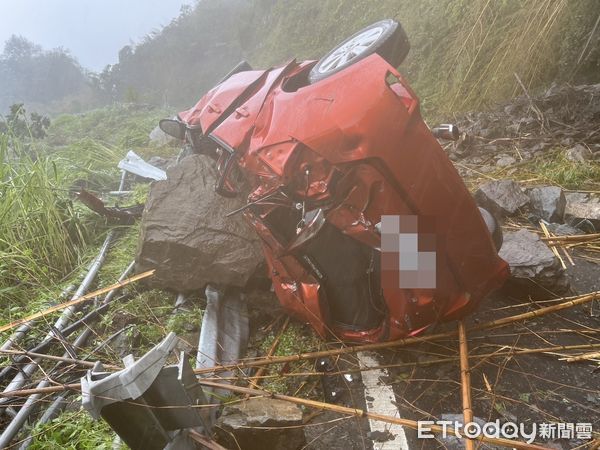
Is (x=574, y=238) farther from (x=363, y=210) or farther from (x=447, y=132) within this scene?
(x=363, y=210)

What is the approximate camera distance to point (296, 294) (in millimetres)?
2086

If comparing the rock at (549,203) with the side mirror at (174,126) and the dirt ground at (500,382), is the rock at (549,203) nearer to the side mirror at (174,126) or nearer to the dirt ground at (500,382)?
the dirt ground at (500,382)

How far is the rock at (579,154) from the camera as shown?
3.59 m

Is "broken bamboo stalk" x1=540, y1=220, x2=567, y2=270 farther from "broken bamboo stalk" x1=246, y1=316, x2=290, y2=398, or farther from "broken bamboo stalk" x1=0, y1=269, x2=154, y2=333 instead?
"broken bamboo stalk" x1=0, y1=269, x2=154, y2=333

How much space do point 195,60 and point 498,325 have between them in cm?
1908

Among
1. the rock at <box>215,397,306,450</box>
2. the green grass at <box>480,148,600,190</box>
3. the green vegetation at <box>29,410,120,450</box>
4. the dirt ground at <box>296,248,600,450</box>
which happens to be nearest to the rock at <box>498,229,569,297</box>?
the dirt ground at <box>296,248,600,450</box>

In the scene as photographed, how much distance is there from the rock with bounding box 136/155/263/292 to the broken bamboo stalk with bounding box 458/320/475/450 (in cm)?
126

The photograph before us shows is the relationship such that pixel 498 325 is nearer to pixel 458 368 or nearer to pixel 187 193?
pixel 458 368

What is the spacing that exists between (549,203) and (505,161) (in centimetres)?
103

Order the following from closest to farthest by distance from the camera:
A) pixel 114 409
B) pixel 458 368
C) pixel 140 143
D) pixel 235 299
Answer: pixel 114 409 < pixel 458 368 < pixel 235 299 < pixel 140 143

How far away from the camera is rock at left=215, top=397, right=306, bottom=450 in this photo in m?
1.62

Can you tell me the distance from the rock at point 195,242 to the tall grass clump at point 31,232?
3.48 ft

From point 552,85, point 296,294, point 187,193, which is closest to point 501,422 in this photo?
point 296,294

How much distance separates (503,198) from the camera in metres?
3.19
